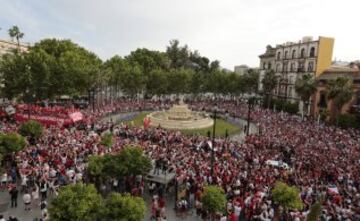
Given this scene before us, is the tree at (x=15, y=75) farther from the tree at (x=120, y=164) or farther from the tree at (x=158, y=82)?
the tree at (x=120, y=164)

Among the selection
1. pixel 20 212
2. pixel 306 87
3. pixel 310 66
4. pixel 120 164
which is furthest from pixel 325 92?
pixel 20 212

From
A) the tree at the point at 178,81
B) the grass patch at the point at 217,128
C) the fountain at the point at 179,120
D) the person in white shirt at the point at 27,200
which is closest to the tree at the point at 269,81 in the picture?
the tree at the point at 178,81

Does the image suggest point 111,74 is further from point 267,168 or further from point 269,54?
point 267,168

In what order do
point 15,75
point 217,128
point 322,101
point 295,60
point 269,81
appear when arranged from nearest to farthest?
point 217,128 < point 15,75 < point 322,101 < point 295,60 < point 269,81

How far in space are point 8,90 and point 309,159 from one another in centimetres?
3679

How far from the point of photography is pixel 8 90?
135ft

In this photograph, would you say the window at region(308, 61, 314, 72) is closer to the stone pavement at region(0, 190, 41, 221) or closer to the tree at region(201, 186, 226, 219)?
the tree at region(201, 186, 226, 219)

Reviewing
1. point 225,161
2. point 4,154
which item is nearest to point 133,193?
point 225,161

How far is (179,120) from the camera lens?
39.8 m

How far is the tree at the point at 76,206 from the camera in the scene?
11.1m

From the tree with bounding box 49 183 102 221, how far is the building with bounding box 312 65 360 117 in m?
42.4

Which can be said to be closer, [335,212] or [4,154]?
[335,212]

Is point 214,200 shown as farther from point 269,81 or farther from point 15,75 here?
point 269,81

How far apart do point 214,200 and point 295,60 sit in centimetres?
5225
